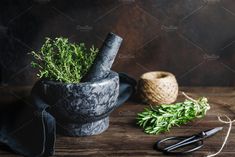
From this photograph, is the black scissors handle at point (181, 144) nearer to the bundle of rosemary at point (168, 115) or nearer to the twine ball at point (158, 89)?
the bundle of rosemary at point (168, 115)

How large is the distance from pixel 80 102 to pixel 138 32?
58 centimetres

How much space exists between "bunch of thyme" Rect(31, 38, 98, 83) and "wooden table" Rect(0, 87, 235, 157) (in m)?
0.16

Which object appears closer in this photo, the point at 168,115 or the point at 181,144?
the point at 181,144

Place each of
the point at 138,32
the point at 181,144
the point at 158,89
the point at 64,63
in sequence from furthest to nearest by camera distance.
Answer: the point at 138,32, the point at 158,89, the point at 64,63, the point at 181,144

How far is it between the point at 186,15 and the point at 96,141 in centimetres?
69

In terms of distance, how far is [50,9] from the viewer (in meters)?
1.44

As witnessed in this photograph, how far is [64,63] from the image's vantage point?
108 cm

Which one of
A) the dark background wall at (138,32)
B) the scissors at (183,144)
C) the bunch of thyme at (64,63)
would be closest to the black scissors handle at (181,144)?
the scissors at (183,144)

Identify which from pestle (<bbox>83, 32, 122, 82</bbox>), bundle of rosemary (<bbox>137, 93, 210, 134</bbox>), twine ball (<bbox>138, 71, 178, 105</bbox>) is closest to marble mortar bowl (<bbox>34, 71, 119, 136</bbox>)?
pestle (<bbox>83, 32, 122, 82</bbox>)

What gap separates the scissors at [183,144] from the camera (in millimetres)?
950

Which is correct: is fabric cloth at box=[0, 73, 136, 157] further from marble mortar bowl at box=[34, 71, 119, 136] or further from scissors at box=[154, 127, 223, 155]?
scissors at box=[154, 127, 223, 155]

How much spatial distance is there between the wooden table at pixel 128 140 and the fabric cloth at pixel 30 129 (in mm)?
30

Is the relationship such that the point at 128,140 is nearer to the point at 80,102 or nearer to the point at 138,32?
the point at 80,102

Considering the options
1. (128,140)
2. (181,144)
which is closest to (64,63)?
(128,140)
